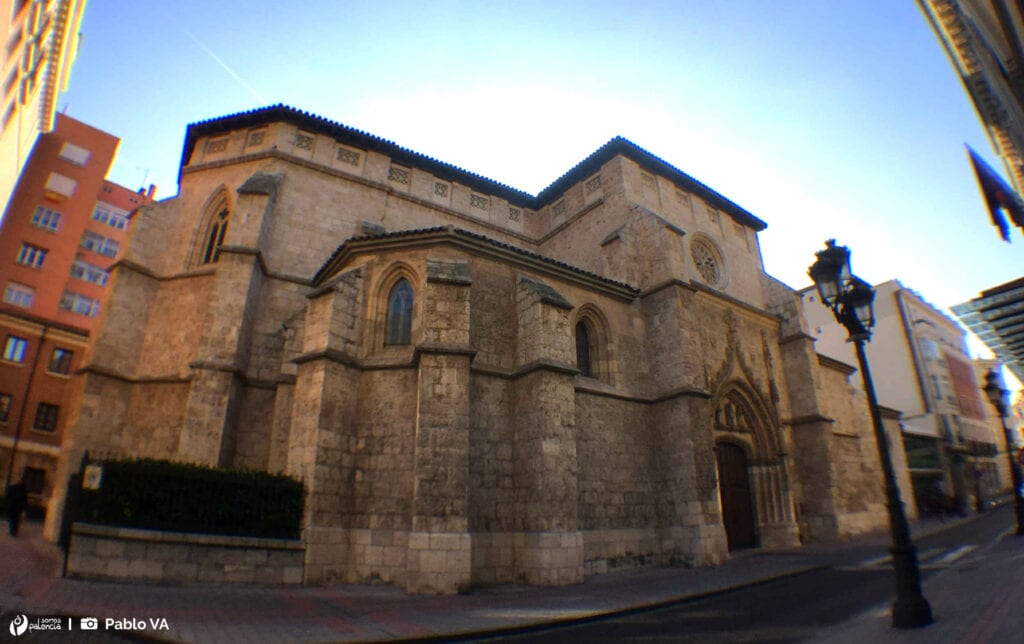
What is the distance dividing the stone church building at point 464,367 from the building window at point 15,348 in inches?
573

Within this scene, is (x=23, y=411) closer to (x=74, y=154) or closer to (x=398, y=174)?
(x=74, y=154)

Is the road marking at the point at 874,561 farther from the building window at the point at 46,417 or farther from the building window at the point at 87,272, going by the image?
the building window at the point at 87,272

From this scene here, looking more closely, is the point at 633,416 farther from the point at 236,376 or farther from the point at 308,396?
the point at 236,376

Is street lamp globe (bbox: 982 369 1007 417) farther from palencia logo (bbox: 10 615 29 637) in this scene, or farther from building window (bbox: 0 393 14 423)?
building window (bbox: 0 393 14 423)

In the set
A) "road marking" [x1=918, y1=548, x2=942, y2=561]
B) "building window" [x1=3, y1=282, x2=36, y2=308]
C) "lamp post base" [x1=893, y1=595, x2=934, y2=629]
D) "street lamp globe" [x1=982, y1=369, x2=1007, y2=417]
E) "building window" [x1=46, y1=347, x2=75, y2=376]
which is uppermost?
"building window" [x1=3, y1=282, x2=36, y2=308]

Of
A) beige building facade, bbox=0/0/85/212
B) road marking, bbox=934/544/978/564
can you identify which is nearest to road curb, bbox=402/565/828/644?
road marking, bbox=934/544/978/564

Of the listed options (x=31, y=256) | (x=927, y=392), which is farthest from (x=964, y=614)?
(x=31, y=256)

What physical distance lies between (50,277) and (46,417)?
865 cm

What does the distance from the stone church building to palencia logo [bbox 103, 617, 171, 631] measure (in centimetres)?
349

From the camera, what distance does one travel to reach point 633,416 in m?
13.0

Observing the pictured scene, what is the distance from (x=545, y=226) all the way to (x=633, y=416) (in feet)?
33.2

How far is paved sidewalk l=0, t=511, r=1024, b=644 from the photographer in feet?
16.9

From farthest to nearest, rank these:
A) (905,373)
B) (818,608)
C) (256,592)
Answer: (905,373) → (256,592) → (818,608)

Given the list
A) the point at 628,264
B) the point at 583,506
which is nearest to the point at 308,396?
the point at 583,506
